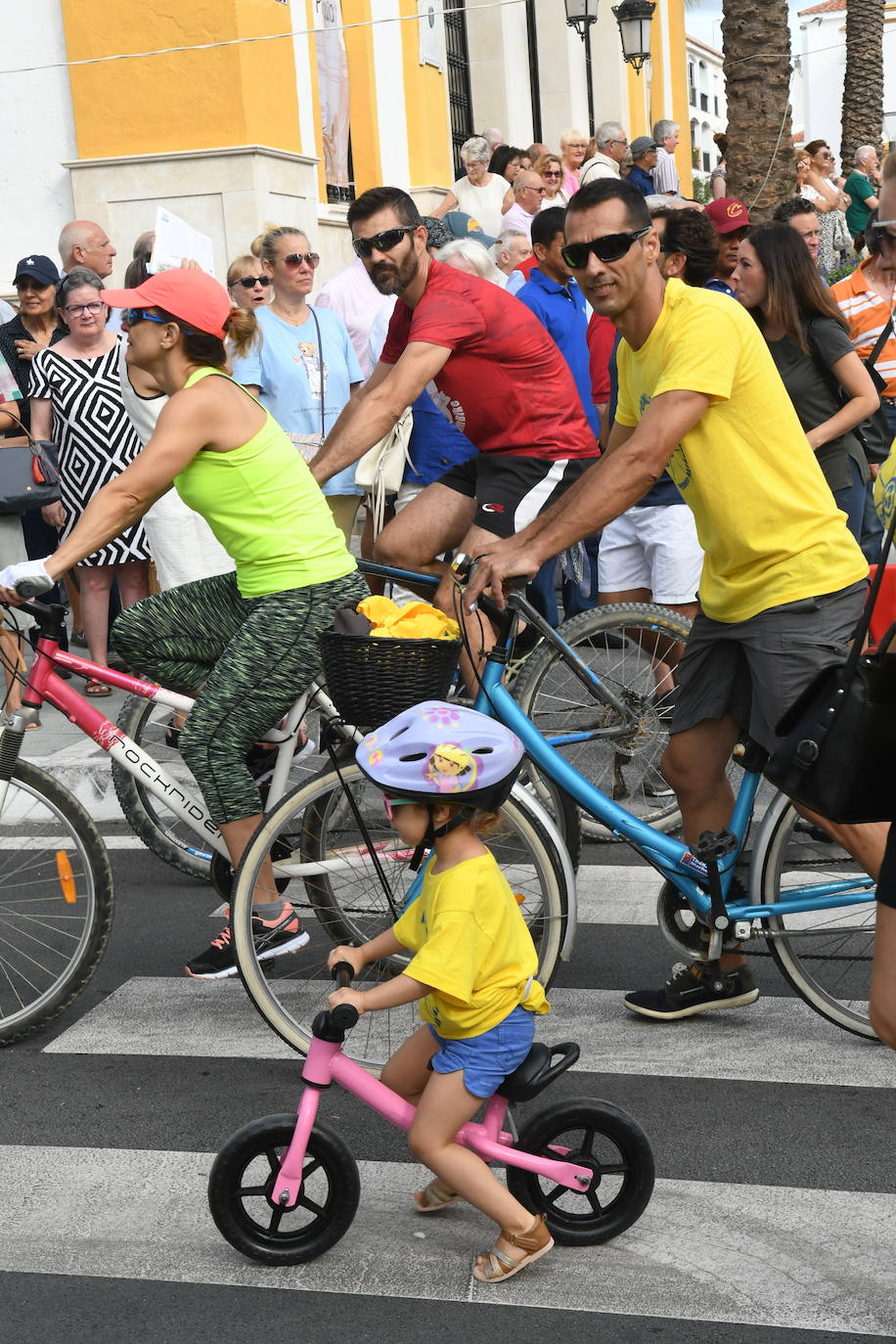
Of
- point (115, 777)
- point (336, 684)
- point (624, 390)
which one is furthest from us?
point (115, 777)

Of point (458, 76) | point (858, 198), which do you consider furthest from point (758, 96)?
point (458, 76)

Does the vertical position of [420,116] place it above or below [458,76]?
below

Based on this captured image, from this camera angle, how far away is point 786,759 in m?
3.05

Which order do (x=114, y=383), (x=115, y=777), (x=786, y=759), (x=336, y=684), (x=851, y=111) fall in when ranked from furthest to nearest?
(x=851, y=111)
(x=114, y=383)
(x=115, y=777)
(x=336, y=684)
(x=786, y=759)

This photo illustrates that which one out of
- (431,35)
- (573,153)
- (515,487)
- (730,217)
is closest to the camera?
(515,487)

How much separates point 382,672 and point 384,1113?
3.42 feet

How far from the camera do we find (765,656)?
4.03 meters

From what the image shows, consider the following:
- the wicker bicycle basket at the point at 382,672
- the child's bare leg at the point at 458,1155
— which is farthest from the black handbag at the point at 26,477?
the child's bare leg at the point at 458,1155

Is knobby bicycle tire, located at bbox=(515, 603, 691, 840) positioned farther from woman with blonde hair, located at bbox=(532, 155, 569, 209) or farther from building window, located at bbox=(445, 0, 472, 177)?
building window, located at bbox=(445, 0, 472, 177)

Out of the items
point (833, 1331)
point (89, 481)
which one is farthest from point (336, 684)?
point (89, 481)

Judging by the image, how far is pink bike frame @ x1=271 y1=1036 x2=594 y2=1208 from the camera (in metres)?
3.31

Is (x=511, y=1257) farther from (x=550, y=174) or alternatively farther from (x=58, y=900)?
(x=550, y=174)

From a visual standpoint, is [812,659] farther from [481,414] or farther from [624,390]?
[481,414]

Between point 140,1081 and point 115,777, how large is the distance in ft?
5.37
